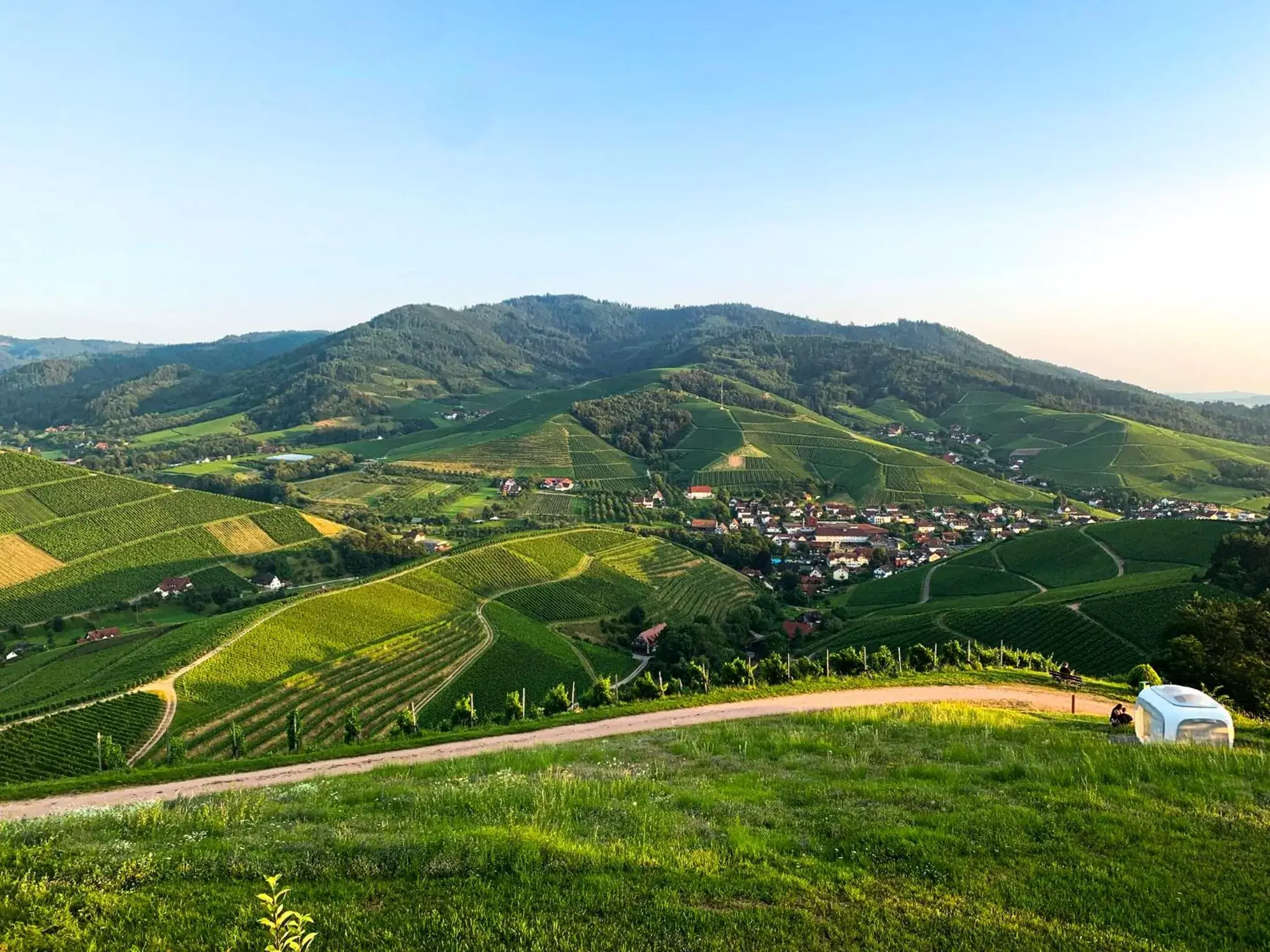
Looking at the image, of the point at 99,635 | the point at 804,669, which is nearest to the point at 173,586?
the point at 99,635

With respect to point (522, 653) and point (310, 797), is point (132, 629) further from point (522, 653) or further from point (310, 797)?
point (310, 797)

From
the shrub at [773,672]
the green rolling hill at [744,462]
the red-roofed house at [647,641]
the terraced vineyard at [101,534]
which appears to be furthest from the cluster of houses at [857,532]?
the terraced vineyard at [101,534]

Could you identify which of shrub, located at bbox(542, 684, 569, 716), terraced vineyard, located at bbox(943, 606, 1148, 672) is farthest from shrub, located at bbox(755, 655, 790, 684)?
terraced vineyard, located at bbox(943, 606, 1148, 672)

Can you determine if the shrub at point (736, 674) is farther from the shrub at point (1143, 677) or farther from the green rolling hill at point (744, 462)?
the green rolling hill at point (744, 462)

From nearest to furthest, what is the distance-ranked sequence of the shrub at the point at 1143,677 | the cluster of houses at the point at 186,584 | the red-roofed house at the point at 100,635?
1. the shrub at the point at 1143,677
2. the red-roofed house at the point at 100,635
3. the cluster of houses at the point at 186,584

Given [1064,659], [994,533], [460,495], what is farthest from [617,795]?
[460,495]

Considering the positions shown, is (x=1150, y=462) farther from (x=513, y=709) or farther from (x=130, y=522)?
(x=130, y=522)

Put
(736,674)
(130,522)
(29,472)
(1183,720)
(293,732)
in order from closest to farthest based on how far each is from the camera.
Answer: (1183,720) → (293,732) → (736,674) → (130,522) → (29,472)
